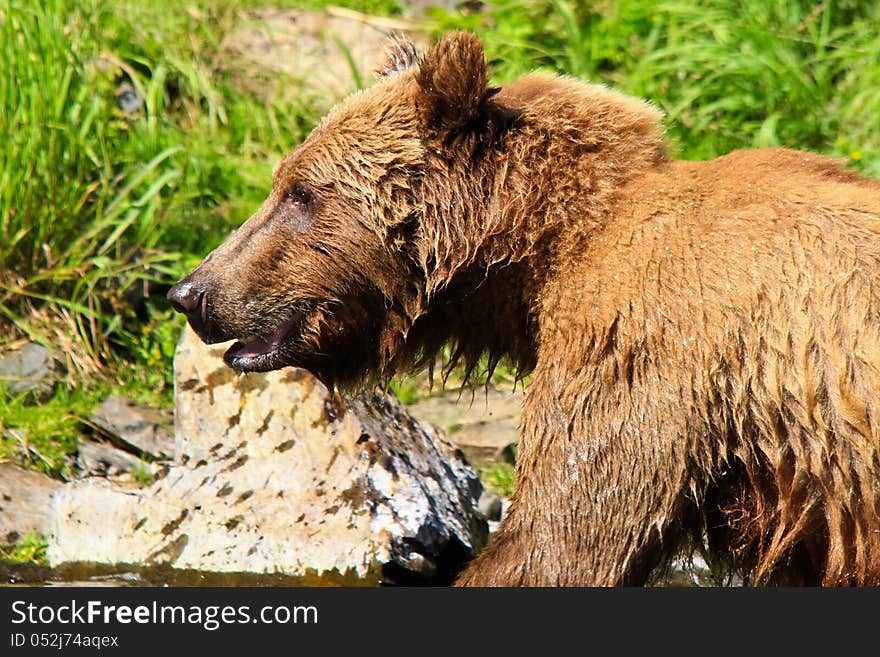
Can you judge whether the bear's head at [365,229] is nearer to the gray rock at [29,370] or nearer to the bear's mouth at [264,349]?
the bear's mouth at [264,349]

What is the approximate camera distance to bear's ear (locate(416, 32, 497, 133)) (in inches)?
172

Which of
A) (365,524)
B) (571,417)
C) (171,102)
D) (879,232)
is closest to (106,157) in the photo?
(171,102)

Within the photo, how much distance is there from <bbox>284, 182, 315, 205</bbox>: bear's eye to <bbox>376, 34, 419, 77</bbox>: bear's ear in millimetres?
678

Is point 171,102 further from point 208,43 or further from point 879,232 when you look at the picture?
point 879,232

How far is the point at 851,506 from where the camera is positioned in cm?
409

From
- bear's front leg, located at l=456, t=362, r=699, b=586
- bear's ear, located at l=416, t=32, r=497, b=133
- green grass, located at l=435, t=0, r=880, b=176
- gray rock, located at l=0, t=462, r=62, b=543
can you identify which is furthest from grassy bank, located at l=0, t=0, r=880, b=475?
bear's front leg, located at l=456, t=362, r=699, b=586

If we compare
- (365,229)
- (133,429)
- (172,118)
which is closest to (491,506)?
(133,429)

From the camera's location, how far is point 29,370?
7.20 m

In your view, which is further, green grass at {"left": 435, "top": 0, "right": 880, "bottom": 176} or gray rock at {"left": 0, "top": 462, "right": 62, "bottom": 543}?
green grass at {"left": 435, "top": 0, "right": 880, "bottom": 176}

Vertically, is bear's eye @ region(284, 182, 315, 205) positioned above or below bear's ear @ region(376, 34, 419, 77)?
below

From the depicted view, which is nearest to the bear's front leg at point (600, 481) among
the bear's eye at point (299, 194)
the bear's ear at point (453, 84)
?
the bear's ear at point (453, 84)

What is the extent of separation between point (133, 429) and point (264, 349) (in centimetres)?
238

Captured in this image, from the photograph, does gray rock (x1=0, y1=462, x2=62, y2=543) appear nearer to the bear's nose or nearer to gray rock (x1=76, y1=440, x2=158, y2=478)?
gray rock (x1=76, y1=440, x2=158, y2=478)

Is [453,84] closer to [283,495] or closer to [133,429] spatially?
[283,495]
